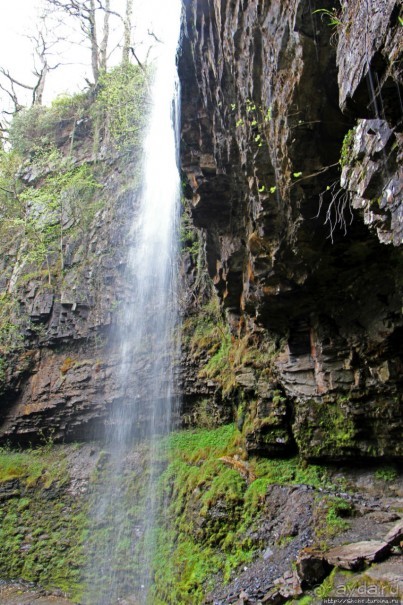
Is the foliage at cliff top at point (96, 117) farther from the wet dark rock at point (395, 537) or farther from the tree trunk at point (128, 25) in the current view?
the wet dark rock at point (395, 537)

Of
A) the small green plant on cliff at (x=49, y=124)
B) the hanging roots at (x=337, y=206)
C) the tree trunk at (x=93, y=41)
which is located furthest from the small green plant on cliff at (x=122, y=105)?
the hanging roots at (x=337, y=206)

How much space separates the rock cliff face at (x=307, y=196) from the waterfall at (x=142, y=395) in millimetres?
1930

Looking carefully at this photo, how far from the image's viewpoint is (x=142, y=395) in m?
13.0

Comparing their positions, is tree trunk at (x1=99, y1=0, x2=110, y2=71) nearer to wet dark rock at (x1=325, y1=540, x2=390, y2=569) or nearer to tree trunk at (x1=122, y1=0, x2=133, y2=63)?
tree trunk at (x1=122, y1=0, x2=133, y2=63)

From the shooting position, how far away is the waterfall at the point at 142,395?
1023cm

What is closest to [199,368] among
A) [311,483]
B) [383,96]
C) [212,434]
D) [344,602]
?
[212,434]

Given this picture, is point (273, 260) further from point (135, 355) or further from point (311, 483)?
point (135, 355)

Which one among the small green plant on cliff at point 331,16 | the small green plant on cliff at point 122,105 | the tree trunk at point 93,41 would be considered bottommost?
the small green plant on cliff at point 331,16

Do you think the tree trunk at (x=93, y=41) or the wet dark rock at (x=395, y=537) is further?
the tree trunk at (x=93, y=41)

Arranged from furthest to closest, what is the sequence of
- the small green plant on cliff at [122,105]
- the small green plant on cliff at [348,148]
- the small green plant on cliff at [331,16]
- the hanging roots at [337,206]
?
the small green plant on cliff at [122,105]
the hanging roots at [337,206]
the small green plant on cliff at [348,148]
the small green plant on cliff at [331,16]

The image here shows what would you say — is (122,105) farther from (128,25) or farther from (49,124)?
(128,25)

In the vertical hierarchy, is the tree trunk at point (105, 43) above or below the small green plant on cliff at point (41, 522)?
above

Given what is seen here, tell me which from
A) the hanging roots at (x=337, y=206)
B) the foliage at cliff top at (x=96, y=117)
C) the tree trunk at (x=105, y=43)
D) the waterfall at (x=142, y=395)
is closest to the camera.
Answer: the hanging roots at (x=337, y=206)

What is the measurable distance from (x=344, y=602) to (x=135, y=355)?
976cm
